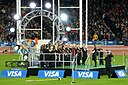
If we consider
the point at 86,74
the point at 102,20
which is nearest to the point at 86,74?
the point at 86,74

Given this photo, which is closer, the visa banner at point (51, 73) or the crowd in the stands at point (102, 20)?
the visa banner at point (51, 73)

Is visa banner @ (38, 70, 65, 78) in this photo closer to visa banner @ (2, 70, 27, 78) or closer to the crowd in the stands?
visa banner @ (2, 70, 27, 78)

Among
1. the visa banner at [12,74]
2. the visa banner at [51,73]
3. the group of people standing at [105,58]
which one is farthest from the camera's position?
the group of people standing at [105,58]

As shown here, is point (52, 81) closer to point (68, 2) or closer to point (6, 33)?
point (68, 2)

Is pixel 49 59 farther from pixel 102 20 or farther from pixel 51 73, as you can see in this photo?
pixel 102 20

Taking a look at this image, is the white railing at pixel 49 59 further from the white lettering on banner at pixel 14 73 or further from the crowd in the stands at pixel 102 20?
the crowd in the stands at pixel 102 20

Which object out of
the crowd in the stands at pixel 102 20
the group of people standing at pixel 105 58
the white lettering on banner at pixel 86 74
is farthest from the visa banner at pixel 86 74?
the crowd in the stands at pixel 102 20

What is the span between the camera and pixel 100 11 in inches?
3007

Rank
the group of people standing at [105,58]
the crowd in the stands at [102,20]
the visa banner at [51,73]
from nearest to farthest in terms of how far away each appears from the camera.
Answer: the visa banner at [51,73]
the group of people standing at [105,58]
the crowd in the stands at [102,20]

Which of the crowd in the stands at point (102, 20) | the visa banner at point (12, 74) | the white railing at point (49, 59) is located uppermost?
the crowd in the stands at point (102, 20)

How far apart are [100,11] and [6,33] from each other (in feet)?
48.8

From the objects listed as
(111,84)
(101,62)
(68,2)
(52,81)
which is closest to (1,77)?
(52,81)

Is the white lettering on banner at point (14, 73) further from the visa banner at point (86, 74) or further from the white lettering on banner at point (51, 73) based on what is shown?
the visa banner at point (86, 74)

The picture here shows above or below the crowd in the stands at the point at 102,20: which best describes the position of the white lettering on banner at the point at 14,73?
below
